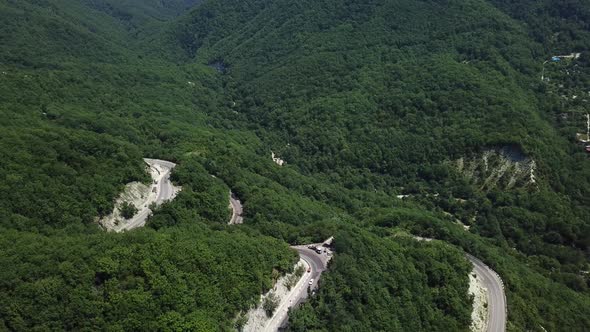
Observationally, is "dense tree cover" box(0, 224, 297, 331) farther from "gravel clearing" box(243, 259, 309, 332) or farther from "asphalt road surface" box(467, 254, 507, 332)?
"asphalt road surface" box(467, 254, 507, 332)

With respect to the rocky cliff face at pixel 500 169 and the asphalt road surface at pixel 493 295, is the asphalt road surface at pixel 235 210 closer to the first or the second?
the asphalt road surface at pixel 493 295

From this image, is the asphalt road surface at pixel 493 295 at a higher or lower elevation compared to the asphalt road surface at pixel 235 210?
lower

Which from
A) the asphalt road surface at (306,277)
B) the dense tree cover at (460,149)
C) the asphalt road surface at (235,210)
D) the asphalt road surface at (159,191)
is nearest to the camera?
the asphalt road surface at (306,277)

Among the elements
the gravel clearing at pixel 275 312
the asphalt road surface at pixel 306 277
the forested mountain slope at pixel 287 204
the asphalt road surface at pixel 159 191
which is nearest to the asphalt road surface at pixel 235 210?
the forested mountain slope at pixel 287 204

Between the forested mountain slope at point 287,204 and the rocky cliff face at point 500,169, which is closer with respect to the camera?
the forested mountain slope at point 287,204

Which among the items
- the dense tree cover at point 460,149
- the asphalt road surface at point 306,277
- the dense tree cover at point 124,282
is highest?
the dense tree cover at point 124,282

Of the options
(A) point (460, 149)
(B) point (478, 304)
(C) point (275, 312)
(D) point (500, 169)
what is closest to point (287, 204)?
(B) point (478, 304)
